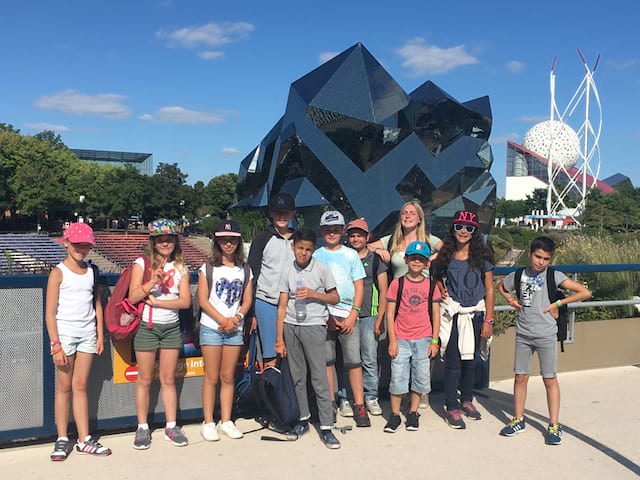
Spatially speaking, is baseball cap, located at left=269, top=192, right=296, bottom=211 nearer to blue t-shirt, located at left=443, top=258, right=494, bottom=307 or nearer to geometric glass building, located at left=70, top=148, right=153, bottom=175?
blue t-shirt, located at left=443, top=258, right=494, bottom=307

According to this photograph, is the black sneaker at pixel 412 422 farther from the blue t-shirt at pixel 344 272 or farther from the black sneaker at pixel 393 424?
the blue t-shirt at pixel 344 272

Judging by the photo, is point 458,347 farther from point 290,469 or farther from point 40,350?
point 40,350

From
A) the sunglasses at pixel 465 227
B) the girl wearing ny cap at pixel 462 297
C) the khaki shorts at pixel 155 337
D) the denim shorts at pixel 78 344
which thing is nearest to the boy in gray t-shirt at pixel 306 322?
the khaki shorts at pixel 155 337

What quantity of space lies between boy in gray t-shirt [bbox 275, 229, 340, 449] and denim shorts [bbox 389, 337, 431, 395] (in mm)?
588

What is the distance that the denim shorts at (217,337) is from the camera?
3.83 m

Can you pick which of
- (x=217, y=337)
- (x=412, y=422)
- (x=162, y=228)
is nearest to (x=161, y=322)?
(x=217, y=337)

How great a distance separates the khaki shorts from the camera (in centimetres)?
372

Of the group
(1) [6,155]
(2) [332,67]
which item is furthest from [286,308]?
(1) [6,155]

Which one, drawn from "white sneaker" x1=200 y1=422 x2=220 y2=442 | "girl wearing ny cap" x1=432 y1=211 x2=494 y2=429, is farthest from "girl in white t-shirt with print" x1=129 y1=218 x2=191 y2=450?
"girl wearing ny cap" x1=432 y1=211 x2=494 y2=429

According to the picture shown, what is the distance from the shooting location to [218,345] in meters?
3.85

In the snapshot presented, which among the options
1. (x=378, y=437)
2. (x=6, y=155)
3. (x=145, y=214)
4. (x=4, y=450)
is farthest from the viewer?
(x=145, y=214)

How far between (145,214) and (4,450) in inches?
2221

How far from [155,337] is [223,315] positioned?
0.49 m

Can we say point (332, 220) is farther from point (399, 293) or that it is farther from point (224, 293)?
point (224, 293)
